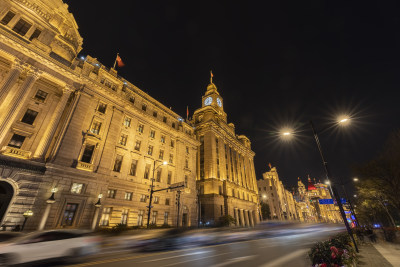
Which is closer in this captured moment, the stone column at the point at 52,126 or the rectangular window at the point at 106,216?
the stone column at the point at 52,126

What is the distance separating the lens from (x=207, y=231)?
14305mm

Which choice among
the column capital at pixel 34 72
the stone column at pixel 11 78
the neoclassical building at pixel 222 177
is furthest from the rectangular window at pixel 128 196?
the neoclassical building at pixel 222 177

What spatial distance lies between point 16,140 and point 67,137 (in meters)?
5.05

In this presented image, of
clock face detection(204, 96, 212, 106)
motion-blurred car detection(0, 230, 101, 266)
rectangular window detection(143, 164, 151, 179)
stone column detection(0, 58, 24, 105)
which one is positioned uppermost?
clock face detection(204, 96, 212, 106)

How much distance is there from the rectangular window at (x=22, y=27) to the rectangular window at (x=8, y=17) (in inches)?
31.5

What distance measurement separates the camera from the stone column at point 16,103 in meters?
18.1

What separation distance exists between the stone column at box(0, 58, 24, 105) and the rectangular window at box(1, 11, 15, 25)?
676cm

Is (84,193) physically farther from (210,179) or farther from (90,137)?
(210,179)

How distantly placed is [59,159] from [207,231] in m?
18.7

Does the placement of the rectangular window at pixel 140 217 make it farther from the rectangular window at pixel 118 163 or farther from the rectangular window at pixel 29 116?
the rectangular window at pixel 29 116

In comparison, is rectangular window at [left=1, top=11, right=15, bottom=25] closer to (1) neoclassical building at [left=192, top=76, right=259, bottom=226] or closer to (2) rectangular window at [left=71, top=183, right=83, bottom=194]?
(2) rectangular window at [left=71, top=183, right=83, bottom=194]

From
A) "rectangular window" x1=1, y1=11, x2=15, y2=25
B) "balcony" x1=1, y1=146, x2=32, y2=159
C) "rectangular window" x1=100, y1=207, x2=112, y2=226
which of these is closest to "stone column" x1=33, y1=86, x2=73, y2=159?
"balcony" x1=1, y1=146, x2=32, y2=159

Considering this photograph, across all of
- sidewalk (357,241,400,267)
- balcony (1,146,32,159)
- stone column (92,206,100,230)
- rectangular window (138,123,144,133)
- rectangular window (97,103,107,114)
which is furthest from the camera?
rectangular window (138,123,144,133)

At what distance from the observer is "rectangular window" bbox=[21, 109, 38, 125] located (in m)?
21.6
